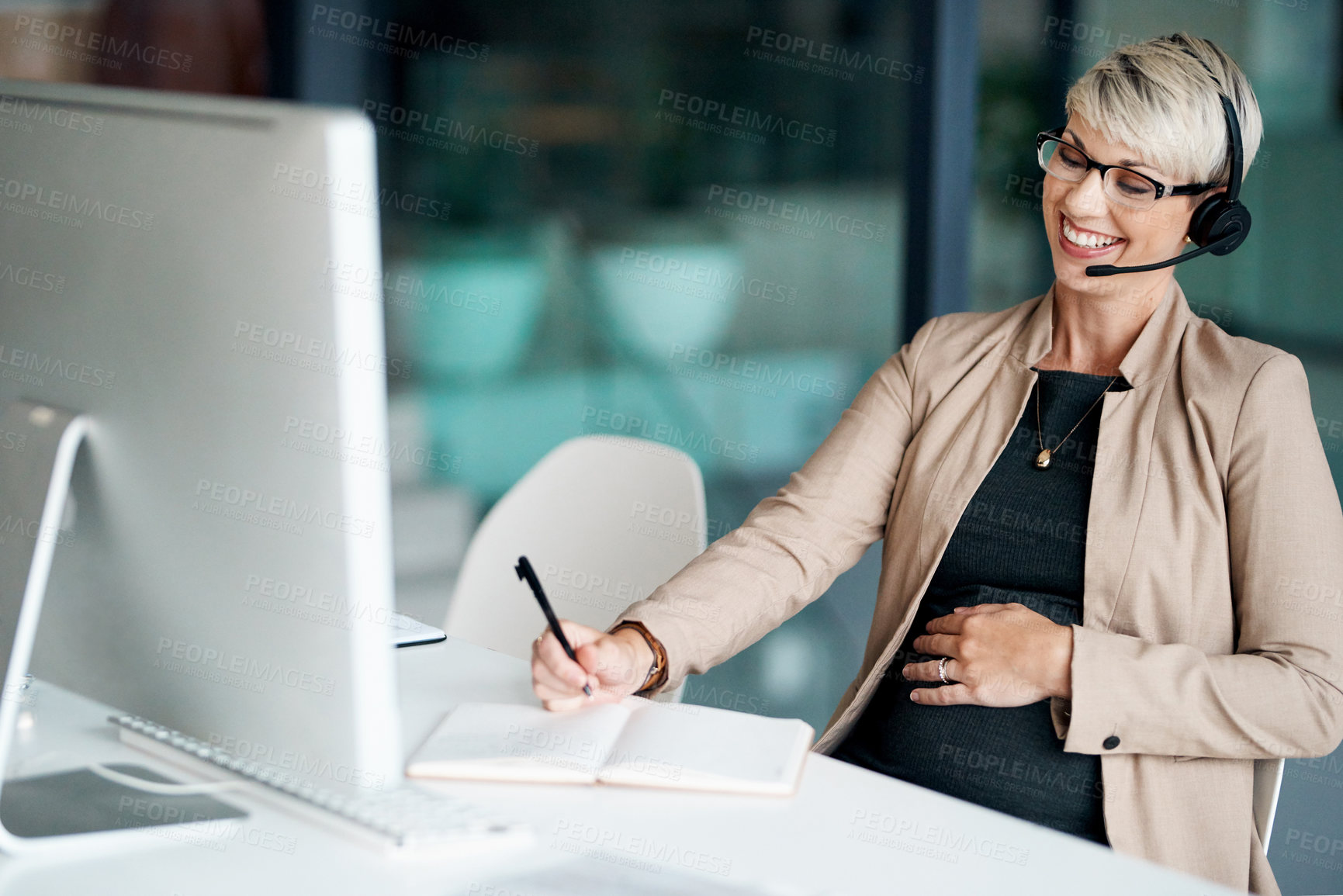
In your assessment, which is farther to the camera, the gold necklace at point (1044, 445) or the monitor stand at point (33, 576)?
the gold necklace at point (1044, 445)

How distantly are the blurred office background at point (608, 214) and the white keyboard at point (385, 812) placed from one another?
7.30 ft

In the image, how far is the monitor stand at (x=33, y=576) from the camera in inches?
36.1

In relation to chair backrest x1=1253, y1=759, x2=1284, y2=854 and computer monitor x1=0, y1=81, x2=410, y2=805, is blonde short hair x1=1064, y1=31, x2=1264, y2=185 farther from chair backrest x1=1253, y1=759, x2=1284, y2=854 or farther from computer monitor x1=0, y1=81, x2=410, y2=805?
computer monitor x1=0, y1=81, x2=410, y2=805

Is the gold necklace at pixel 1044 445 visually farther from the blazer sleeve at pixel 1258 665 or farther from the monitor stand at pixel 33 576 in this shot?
the monitor stand at pixel 33 576

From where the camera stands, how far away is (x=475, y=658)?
4.92 ft

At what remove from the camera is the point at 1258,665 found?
1302 millimetres

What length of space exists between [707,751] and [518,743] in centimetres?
18

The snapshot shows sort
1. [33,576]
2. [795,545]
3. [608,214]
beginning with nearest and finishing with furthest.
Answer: [33,576] → [795,545] → [608,214]

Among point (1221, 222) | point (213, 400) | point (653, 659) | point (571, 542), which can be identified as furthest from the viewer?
point (571, 542)

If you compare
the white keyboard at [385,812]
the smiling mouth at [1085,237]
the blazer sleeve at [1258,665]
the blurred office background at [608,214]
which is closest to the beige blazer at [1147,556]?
the blazer sleeve at [1258,665]

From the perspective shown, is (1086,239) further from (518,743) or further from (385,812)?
(385,812)

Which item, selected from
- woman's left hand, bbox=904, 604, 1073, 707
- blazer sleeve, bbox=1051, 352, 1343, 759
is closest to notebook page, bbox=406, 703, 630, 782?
woman's left hand, bbox=904, 604, 1073, 707

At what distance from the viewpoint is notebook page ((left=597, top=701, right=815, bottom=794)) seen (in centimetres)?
111

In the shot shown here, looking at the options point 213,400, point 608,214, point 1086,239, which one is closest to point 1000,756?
point 1086,239
